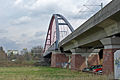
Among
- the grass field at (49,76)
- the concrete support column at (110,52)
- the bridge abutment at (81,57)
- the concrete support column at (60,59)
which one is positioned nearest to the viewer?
the grass field at (49,76)

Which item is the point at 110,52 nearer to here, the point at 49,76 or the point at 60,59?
the point at 49,76

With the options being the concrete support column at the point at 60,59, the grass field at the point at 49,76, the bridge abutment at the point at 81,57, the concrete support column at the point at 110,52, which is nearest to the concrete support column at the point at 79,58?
the bridge abutment at the point at 81,57

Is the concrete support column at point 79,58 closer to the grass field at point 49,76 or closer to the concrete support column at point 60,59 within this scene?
the grass field at point 49,76

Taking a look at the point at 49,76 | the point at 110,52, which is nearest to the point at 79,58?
the point at 49,76

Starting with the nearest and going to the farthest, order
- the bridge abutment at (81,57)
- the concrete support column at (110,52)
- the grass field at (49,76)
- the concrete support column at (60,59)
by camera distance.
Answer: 1. the grass field at (49,76)
2. the concrete support column at (110,52)
3. the bridge abutment at (81,57)
4. the concrete support column at (60,59)

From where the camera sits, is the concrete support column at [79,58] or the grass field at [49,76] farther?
the concrete support column at [79,58]

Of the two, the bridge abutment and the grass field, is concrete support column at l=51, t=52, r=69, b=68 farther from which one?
the grass field

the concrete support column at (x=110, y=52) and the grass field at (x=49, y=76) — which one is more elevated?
the concrete support column at (x=110, y=52)

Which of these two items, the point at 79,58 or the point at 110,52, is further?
the point at 79,58

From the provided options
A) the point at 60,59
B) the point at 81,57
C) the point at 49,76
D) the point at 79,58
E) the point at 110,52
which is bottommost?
the point at 49,76

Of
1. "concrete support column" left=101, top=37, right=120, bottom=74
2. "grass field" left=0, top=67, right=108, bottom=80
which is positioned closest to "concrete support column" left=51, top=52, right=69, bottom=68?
"grass field" left=0, top=67, right=108, bottom=80

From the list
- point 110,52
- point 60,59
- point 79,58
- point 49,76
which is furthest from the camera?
point 60,59

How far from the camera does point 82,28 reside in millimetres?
Answer: 24922

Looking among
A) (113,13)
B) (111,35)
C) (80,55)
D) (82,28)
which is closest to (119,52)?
(113,13)
